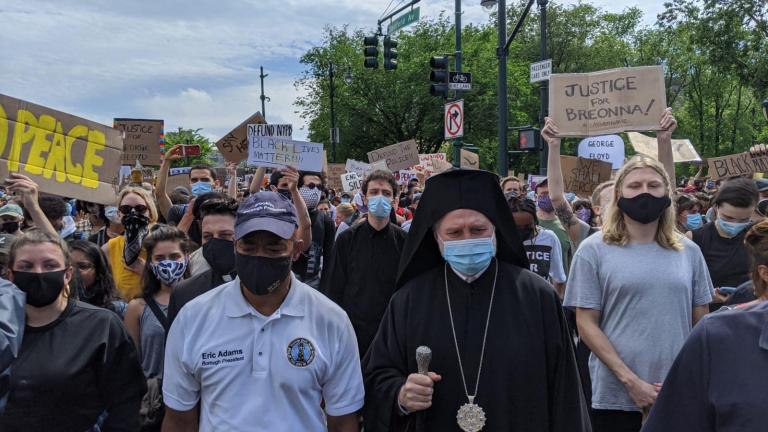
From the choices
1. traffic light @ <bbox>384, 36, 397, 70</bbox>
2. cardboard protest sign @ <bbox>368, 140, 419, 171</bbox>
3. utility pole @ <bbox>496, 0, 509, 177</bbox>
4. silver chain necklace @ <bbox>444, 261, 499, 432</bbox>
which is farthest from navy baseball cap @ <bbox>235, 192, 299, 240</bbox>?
traffic light @ <bbox>384, 36, 397, 70</bbox>

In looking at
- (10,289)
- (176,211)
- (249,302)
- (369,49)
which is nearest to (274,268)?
(249,302)

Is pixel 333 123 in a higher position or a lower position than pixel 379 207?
higher

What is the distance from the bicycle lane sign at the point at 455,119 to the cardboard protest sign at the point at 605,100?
5.48 meters

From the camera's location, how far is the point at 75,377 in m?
3.06

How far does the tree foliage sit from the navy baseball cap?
23767 millimetres

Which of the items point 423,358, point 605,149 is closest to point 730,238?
point 423,358

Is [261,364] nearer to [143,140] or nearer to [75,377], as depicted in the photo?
[75,377]

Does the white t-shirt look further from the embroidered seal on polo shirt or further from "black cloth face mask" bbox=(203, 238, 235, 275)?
the embroidered seal on polo shirt

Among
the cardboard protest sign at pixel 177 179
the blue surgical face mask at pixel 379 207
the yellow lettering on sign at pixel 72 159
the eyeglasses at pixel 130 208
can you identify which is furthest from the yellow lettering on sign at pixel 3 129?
the cardboard protest sign at pixel 177 179

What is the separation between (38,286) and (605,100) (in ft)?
16.7

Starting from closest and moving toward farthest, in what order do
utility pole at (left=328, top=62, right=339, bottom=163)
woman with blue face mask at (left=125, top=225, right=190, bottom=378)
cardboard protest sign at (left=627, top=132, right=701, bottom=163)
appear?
A: 1. woman with blue face mask at (left=125, top=225, right=190, bottom=378)
2. cardboard protest sign at (left=627, top=132, right=701, bottom=163)
3. utility pole at (left=328, top=62, right=339, bottom=163)

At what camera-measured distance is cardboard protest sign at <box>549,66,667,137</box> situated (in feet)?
20.5

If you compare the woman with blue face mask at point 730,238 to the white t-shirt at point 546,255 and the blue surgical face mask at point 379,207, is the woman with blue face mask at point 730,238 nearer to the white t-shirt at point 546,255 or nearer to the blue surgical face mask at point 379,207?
the white t-shirt at point 546,255

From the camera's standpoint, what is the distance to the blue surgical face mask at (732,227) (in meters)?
5.07
